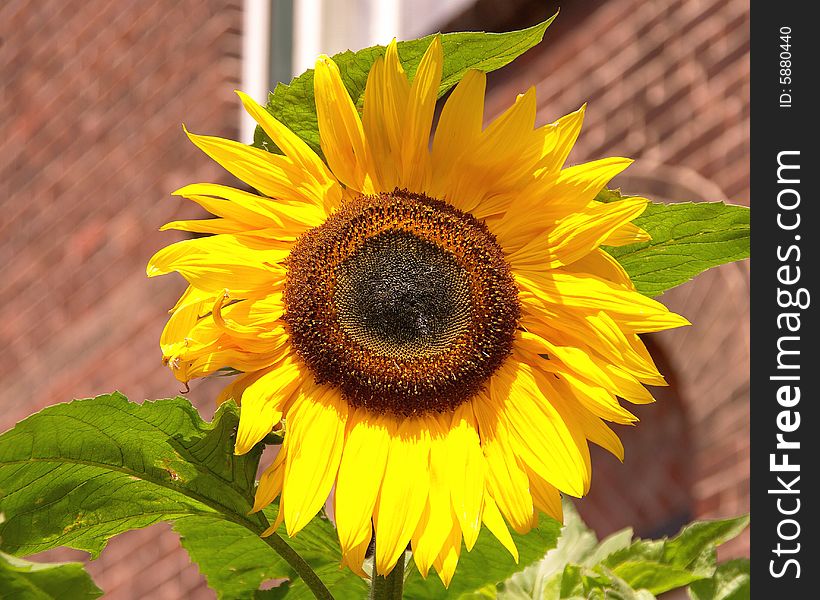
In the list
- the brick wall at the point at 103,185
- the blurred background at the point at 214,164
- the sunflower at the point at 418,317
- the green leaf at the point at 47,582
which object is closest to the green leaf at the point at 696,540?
the sunflower at the point at 418,317

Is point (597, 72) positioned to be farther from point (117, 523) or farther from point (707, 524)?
point (117, 523)

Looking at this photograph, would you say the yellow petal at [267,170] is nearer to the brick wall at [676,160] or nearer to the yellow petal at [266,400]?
the yellow petal at [266,400]

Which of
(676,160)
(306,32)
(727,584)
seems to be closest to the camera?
(727,584)

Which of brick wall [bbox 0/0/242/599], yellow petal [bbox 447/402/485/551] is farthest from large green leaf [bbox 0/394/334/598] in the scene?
brick wall [bbox 0/0/242/599]

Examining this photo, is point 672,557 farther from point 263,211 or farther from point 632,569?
point 263,211

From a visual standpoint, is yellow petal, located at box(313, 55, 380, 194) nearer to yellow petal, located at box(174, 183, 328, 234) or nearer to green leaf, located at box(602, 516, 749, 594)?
yellow petal, located at box(174, 183, 328, 234)

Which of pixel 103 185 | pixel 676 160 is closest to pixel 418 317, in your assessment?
pixel 676 160
